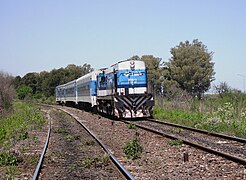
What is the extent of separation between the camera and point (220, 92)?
2777 cm

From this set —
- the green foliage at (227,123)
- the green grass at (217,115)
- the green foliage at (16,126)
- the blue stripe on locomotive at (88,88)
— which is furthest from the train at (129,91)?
the blue stripe on locomotive at (88,88)

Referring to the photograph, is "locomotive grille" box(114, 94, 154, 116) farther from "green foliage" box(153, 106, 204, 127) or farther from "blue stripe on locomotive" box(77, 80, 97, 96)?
"blue stripe on locomotive" box(77, 80, 97, 96)

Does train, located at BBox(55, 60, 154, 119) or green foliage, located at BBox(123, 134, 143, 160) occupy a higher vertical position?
train, located at BBox(55, 60, 154, 119)

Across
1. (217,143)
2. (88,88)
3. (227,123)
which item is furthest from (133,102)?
(88,88)

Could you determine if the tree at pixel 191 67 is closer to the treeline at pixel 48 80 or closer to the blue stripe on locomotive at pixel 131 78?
the blue stripe on locomotive at pixel 131 78

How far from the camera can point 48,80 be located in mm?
110750

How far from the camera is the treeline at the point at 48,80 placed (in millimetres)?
109375

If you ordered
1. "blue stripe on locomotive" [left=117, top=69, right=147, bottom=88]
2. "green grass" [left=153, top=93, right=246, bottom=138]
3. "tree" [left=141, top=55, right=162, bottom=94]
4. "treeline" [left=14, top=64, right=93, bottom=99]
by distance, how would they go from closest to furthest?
"green grass" [left=153, top=93, right=246, bottom=138] < "blue stripe on locomotive" [left=117, top=69, right=147, bottom=88] < "tree" [left=141, top=55, right=162, bottom=94] < "treeline" [left=14, top=64, right=93, bottom=99]

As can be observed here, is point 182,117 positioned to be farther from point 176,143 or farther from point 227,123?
point 176,143

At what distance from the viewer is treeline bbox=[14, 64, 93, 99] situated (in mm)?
109375

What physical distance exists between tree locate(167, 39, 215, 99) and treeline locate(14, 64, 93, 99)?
47929 millimetres

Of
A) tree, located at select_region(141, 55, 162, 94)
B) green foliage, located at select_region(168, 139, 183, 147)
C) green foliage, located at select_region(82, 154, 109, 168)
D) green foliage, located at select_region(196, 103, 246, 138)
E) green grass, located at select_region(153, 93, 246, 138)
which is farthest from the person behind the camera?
tree, located at select_region(141, 55, 162, 94)

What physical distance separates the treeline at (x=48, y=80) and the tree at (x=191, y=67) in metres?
47.9

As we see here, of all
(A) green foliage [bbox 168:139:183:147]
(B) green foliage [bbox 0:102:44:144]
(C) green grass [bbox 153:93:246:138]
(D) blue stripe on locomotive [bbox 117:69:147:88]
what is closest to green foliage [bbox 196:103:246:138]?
(C) green grass [bbox 153:93:246:138]
